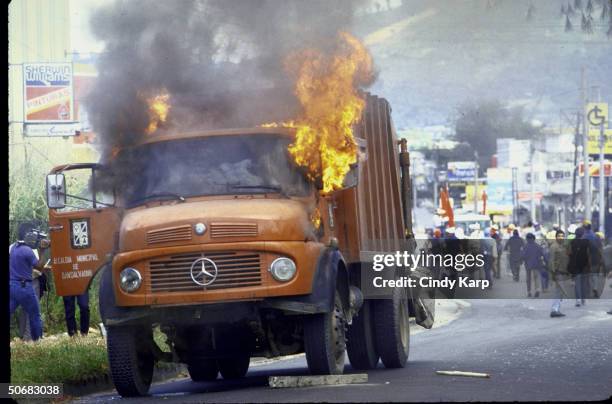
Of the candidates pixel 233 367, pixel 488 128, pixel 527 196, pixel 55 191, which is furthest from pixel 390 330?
pixel 488 128

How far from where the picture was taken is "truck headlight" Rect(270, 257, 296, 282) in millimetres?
11016

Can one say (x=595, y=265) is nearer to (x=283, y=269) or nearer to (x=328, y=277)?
(x=328, y=277)

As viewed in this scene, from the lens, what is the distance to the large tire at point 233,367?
14.3 m

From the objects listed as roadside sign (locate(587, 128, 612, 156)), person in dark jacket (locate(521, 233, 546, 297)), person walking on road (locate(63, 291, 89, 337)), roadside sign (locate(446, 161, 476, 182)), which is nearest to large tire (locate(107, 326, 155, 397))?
person walking on road (locate(63, 291, 89, 337))

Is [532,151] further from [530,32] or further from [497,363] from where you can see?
[497,363]

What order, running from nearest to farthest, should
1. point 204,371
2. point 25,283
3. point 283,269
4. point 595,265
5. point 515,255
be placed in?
point 283,269 < point 204,371 < point 25,283 < point 595,265 < point 515,255

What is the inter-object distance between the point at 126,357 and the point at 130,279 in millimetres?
825

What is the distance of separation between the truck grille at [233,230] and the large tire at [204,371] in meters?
3.24

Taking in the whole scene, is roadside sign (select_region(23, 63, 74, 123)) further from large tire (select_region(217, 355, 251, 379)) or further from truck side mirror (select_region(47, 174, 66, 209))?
truck side mirror (select_region(47, 174, 66, 209))

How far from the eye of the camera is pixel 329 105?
12.3 metres

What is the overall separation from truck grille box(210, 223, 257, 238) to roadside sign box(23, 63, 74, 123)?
29.9 meters

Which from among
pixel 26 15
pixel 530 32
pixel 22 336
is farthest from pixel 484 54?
pixel 22 336

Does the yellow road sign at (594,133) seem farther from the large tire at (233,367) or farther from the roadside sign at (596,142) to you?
the large tire at (233,367)

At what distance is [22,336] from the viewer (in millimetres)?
18016
